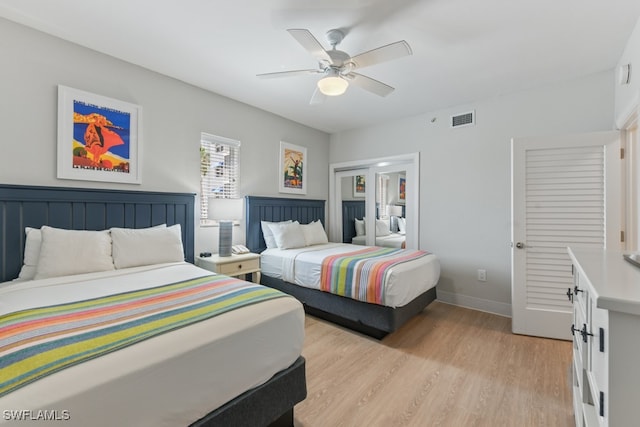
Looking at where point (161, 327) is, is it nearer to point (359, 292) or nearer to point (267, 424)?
point (267, 424)

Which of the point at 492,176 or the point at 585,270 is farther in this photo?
the point at 492,176

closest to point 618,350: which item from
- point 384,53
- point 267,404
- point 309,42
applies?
point 267,404

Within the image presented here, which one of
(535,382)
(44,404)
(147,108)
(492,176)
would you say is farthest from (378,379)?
(147,108)

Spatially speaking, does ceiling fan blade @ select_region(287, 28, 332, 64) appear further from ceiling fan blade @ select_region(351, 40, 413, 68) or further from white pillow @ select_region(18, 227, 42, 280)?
white pillow @ select_region(18, 227, 42, 280)

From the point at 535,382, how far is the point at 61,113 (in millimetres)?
4247

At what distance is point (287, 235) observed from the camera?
3.74 meters

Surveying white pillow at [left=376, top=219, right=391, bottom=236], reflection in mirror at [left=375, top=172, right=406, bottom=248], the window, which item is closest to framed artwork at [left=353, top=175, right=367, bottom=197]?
reflection in mirror at [left=375, top=172, right=406, bottom=248]

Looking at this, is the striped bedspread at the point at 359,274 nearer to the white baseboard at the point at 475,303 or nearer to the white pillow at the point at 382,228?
the white baseboard at the point at 475,303

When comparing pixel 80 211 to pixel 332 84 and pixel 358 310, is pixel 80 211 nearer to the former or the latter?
pixel 332 84

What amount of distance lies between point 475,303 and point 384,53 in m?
3.14

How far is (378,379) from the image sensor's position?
2080 millimetres

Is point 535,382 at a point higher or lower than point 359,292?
lower

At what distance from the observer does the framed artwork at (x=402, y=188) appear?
422 centimetres

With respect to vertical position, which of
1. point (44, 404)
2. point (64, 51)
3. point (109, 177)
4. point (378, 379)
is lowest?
point (378, 379)
